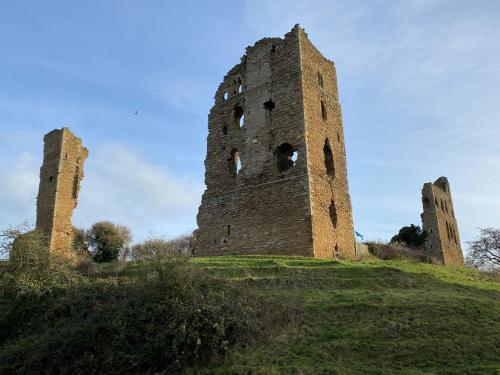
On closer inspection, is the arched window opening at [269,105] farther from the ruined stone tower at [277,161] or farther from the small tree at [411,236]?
the small tree at [411,236]

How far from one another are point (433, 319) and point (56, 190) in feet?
72.8

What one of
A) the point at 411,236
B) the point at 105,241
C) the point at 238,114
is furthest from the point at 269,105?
the point at 411,236

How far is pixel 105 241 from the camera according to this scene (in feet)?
102

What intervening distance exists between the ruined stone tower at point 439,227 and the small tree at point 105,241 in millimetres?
22311

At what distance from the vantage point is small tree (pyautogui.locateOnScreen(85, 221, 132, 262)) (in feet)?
100

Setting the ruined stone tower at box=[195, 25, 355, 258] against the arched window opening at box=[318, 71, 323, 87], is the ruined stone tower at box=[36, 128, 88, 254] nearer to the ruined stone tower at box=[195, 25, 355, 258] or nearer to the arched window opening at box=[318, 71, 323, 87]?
the ruined stone tower at box=[195, 25, 355, 258]

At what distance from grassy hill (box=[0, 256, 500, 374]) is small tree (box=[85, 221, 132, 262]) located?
→ 705 inches

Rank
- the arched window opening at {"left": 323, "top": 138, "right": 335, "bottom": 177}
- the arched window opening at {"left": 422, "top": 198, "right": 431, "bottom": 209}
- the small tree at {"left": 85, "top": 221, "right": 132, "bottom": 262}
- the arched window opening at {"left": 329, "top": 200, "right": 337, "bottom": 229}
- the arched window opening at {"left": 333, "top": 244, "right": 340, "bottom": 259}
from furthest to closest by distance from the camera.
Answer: the arched window opening at {"left": 422, "top": 198, "right": 431, "bottom": 209} < the small tree at {"left": 85, "top": 221, "right": 132, "bottom": 262} < the arched window opening at {"left": 323, "top": 138, "right": 335, "bottom": 177} < the arched window opening at {"left": 329, "top": 200, "right": 337, "bottom": 229} < the arched window opening at {"left": 333, "top": 244, "right": 340, "bottom": 259}

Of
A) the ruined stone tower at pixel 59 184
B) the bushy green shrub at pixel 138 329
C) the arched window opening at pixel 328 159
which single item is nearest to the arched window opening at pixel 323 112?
the arched window opening at pixel 328 159

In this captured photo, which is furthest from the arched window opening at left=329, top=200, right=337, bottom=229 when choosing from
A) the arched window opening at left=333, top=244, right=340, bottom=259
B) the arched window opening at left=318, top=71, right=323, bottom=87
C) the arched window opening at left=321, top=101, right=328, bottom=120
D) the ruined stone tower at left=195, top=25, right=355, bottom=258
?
the arched window opening at left=318, top=71, right=323, bottom=87

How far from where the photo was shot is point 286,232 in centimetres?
1792

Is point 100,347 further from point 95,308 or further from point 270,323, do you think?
point 270,323

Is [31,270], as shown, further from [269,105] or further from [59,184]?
[59,184]

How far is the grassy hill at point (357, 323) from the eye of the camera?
8.07 metres
